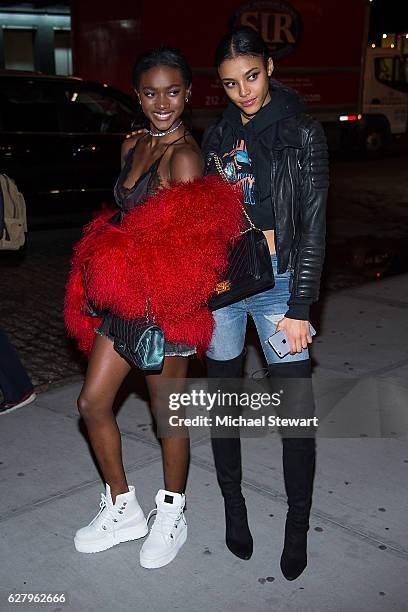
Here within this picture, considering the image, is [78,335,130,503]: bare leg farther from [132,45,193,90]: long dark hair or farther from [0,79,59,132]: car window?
[0,79,59,132]: car window

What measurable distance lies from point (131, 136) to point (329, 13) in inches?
577

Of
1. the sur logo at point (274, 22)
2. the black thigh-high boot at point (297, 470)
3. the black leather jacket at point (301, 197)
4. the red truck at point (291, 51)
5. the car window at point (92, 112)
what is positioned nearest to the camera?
the black leather jacket at point (301, 197)

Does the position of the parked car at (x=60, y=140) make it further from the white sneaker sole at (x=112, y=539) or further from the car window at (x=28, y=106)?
the white sneaker sole at (x=112, y=539)

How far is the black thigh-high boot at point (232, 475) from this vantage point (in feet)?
10.6

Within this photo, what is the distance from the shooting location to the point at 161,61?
3086 millimetres

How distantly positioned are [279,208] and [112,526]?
1517 mm

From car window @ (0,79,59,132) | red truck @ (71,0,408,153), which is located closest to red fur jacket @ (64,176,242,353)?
car window @ (0,79,59,132)

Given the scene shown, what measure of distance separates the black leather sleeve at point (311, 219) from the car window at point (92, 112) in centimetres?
737

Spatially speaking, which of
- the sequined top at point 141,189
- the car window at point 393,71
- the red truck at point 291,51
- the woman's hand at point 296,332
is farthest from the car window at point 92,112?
the car window at point 393,71

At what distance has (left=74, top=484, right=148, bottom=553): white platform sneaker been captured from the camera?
11.2ft

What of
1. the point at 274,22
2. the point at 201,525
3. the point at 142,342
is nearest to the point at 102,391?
the point at 142,342

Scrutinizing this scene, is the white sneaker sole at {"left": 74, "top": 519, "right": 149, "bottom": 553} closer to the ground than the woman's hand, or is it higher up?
closer to the ground

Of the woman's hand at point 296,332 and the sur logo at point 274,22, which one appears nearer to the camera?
the woman's hand at point 296,332

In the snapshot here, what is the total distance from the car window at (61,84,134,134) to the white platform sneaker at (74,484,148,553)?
23.5 feet
